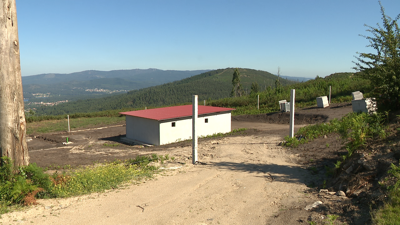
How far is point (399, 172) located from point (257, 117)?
24.0m

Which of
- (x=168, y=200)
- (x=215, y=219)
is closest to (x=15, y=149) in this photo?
(x=168, y=200)

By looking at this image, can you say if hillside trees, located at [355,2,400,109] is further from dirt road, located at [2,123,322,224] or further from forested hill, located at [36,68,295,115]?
forested hill, located at [36,68,295,115]

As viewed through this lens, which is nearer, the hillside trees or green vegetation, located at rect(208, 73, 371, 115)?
the hillside trees

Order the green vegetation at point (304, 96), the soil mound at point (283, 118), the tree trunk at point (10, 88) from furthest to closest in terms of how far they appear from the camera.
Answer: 1. the green vegetation at point (304, 96)
2. the soil mound at point (283, 118)
3. the tree trunk at point (10, 88)

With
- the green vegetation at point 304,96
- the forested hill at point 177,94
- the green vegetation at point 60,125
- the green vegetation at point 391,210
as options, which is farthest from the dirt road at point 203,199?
the forested hill at point 177,94

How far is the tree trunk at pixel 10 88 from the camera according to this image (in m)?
6.42

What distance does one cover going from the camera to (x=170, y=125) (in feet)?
62.3

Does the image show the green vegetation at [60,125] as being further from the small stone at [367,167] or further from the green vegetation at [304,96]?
the small stone at [367,167]

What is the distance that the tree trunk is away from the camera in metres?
6.42

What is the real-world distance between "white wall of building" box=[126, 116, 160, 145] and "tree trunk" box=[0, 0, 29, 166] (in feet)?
39.0

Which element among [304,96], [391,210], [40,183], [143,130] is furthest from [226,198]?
[304,96]

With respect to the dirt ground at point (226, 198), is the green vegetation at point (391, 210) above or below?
above

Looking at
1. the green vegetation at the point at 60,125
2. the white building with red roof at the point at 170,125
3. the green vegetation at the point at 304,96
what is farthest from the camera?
the green vegetation at the point at 304,96

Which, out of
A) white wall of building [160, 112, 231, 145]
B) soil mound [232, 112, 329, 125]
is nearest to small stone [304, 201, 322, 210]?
white wall of building [160, 112, 231, 145]
